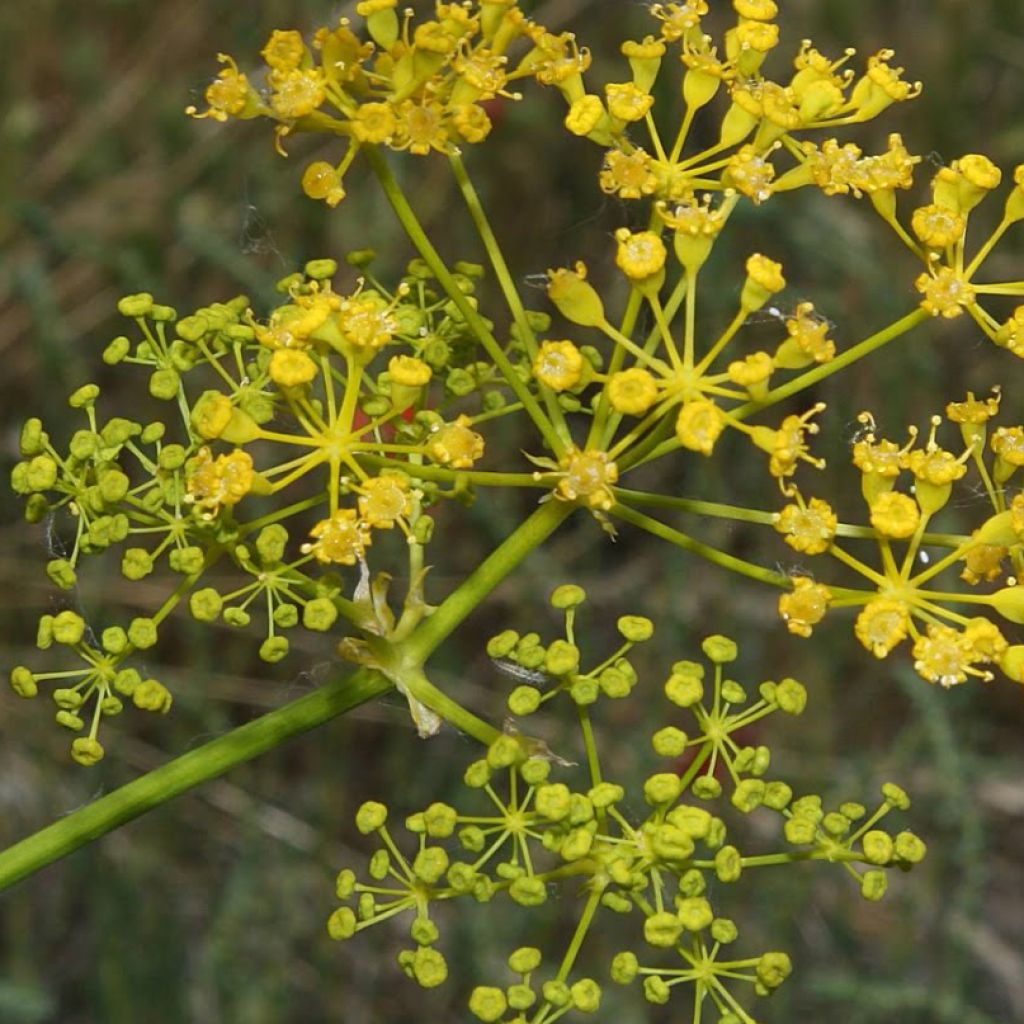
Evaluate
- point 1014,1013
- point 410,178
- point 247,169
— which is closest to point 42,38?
point 247,169

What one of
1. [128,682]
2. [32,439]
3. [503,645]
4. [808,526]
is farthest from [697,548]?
[32,439]

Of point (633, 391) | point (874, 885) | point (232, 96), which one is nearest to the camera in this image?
point (633, 391)

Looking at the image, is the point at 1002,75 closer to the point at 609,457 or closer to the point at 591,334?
the point at 591,334

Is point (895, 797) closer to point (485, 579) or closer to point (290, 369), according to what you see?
point (485, 579)

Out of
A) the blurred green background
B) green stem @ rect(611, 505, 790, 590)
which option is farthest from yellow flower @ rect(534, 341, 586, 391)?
the blurred green background

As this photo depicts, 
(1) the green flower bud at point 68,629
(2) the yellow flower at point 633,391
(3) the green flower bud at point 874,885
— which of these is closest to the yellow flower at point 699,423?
(2) the yellow flower at point 633,391

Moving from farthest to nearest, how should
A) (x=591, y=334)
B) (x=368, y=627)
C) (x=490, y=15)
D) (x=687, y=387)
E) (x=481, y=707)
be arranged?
1. (x=591, y=334)
2. (x=481, y=707)
3. (x=490, y=15)
4. (x=368, y=627)
5. (x=687, y=387)
